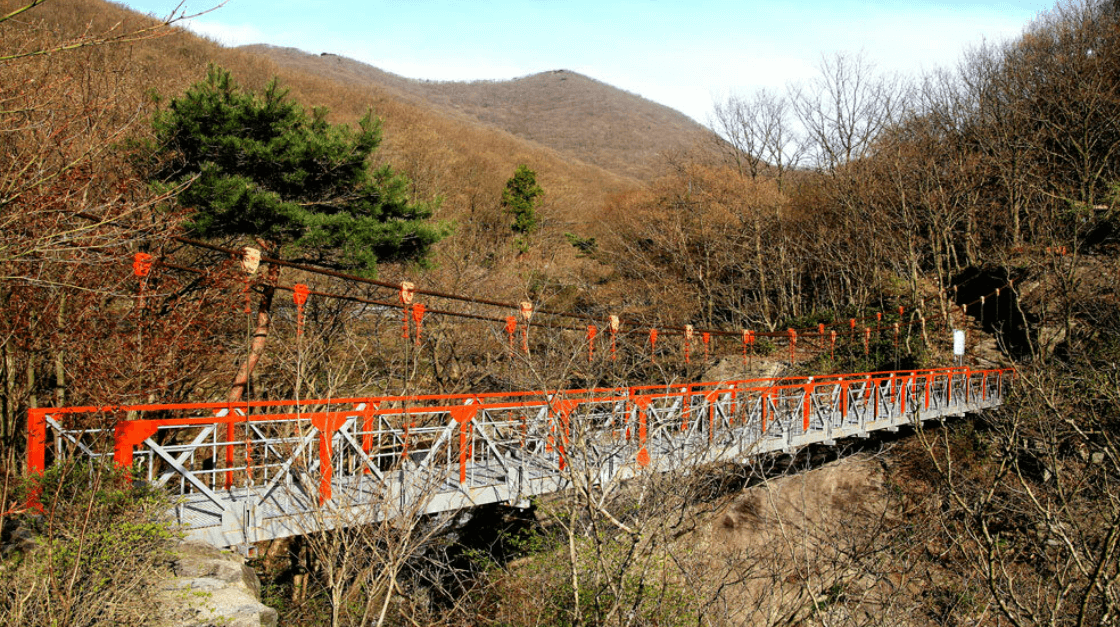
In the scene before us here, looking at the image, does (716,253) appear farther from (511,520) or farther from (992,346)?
(511,520)

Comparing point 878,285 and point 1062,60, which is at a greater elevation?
point 1062,60

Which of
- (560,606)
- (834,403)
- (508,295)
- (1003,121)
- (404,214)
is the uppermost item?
(1003,121)

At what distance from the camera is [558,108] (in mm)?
67250

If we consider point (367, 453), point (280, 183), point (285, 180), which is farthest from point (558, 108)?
point (367, 453)

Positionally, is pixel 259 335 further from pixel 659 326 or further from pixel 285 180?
pixel 659 326

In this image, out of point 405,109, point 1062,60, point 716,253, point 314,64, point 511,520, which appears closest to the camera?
point 511,520

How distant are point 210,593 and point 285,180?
4.95m

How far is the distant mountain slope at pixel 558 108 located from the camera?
178 ft

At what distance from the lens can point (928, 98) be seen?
1789 cm

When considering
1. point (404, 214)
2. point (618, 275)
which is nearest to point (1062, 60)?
point (618, 275)

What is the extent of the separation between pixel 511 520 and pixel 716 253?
11341 mm

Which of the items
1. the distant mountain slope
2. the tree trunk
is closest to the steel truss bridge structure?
the tree trunk

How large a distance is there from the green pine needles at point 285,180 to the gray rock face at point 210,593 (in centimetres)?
372

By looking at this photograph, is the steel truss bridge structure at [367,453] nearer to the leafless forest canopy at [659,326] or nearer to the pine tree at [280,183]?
the leafless forest canopy at [659,326]
